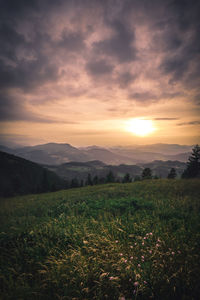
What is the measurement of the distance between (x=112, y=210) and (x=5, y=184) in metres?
124

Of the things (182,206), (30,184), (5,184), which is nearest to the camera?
(182,206)

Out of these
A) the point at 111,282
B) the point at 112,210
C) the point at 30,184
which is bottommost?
the point at 30,184

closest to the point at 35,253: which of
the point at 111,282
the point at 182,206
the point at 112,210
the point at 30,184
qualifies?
the point at 111,282

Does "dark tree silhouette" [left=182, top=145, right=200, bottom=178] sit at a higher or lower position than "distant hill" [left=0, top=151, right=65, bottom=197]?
higher

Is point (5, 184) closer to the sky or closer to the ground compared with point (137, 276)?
closer to the ground

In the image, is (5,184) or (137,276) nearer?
(137,276)

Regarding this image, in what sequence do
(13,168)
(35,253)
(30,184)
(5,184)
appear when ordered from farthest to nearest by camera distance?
(13,168)
(30,184)
(5,184)
(35,253)

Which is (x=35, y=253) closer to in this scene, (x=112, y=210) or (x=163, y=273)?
(x=163, y=273)

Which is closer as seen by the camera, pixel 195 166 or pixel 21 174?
pixel 195 166

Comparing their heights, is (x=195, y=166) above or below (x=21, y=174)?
above

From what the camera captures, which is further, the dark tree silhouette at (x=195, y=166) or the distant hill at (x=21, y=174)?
the distant hill at (x=21, y=174)

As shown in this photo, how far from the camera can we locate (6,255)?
351 cm

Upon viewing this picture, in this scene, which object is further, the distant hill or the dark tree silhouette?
the distant hill

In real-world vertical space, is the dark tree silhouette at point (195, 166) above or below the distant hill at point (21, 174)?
above
